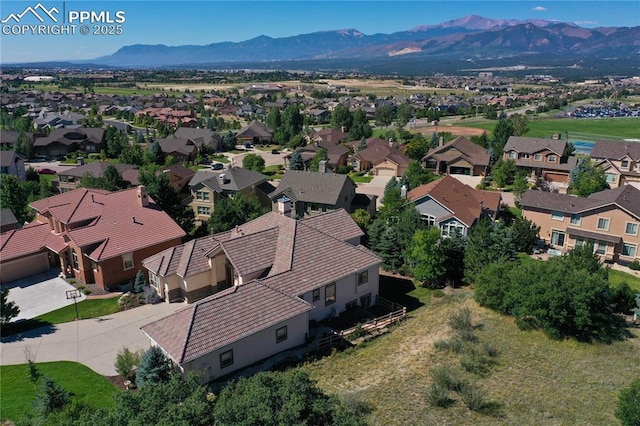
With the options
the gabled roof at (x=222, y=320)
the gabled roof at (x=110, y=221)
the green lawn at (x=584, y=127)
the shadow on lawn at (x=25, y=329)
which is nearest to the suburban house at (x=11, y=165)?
the gabled roof at (x=110, y=221)

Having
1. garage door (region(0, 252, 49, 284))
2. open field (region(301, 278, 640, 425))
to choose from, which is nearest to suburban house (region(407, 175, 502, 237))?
open field (region(301, 278, 640, 425))

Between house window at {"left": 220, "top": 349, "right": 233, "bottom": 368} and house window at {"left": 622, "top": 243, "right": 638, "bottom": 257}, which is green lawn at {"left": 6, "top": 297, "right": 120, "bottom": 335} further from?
house window at {"left": 622, "top": 243, "right": 638, "bottom": 257}

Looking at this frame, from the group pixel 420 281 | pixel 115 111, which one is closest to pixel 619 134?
pixel 420 281

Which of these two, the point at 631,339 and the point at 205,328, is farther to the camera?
the point at 631,339

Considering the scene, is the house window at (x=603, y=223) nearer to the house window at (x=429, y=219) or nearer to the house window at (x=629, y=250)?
A: the house window at (x=629, y=250)

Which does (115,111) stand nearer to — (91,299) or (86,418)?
(91,299)

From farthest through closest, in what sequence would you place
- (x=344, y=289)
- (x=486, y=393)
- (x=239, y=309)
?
(x=344, y=289) < (x=239, y=309) < (x=486, y=393)

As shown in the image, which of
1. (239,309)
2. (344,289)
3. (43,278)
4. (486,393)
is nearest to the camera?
(486,393)
